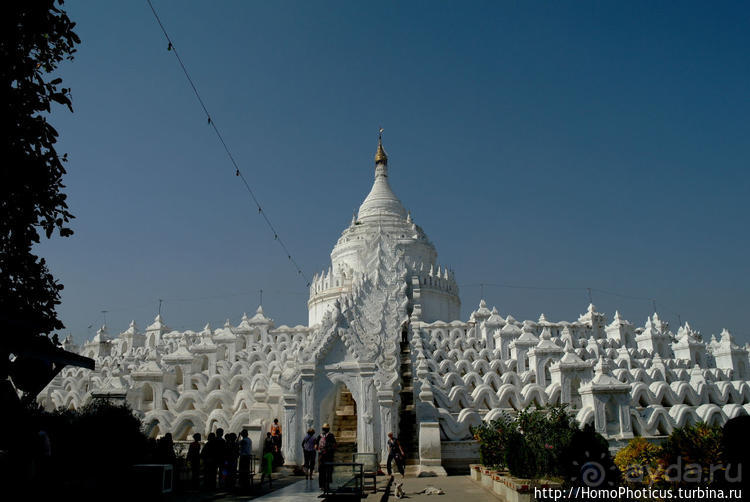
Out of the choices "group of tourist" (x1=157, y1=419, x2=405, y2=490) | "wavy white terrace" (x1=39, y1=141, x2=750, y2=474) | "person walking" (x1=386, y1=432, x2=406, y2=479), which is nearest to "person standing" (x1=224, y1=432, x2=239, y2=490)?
"group of tourist" (x1=157, y1=419, x2=405, y2=490)

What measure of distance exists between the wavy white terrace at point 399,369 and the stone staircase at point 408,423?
6 centimetres

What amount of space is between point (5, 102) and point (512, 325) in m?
25.9

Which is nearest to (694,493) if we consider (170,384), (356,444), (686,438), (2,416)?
(686,438)

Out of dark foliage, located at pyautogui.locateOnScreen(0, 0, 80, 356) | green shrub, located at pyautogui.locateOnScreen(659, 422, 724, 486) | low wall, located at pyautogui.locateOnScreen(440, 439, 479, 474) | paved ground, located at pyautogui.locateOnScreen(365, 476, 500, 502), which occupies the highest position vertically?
dark foliage, located at pyautogui.locateOnScreen(0, 0, 80, 356)

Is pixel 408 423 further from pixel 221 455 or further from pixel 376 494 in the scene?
pixel 221 455

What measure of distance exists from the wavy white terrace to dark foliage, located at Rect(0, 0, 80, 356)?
27.3 ft

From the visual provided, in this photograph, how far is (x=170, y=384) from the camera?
2878 centimetres

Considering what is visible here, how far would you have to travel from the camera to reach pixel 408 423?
21109 mm

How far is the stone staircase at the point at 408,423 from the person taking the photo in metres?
19.5

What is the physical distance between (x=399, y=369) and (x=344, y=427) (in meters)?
3.25

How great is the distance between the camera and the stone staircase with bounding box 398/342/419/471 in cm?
1946

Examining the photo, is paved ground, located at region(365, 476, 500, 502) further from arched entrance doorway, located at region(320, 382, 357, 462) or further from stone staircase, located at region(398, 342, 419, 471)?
arched entrance doorway, located at region(320, 382, 357, 462)

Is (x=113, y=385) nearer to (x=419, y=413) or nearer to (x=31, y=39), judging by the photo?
(x=419, y=413)

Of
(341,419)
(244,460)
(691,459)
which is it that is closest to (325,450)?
(244,460)
